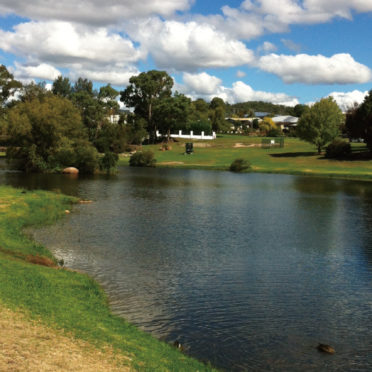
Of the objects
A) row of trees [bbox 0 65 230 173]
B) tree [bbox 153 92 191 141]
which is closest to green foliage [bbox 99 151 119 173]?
row of trees [bbox 0 65 230 173]

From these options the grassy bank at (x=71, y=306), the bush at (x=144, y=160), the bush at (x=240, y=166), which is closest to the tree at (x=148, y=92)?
the bush at (x=144, y=160)

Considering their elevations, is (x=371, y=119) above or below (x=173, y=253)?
above

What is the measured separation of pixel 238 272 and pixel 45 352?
1502 cm

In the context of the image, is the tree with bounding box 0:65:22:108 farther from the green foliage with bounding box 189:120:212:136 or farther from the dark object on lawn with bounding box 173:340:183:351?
the dark object on lawn with bounding box 173:340:183:351

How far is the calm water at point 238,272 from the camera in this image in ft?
56.1

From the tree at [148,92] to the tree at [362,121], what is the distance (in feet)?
240

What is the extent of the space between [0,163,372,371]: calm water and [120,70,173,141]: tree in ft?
390

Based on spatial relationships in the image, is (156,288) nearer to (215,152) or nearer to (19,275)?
(19,275)

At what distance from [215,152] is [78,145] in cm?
5040

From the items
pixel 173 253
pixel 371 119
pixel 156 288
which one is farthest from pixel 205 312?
Answer: pixel 371 119

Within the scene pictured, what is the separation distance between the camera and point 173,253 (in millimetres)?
30094

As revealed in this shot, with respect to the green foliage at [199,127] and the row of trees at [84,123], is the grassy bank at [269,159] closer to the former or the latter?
the row of trees at [84,123]

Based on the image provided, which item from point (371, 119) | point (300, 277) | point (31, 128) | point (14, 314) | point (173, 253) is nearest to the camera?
point (14, 314)

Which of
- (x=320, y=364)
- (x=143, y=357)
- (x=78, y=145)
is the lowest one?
(x=320, y=364)
